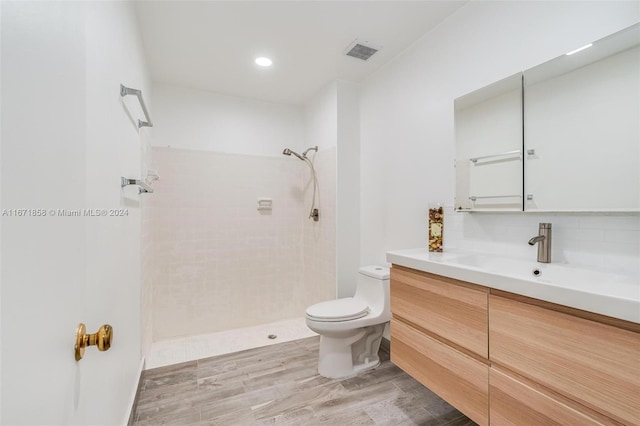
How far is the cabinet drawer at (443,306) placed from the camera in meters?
1.20

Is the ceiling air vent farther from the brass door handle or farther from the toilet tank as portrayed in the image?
the brass door handle

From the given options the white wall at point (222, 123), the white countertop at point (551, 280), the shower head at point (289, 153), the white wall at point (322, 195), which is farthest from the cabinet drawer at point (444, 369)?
the white wall at point (222, 123)

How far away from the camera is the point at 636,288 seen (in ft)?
3.18

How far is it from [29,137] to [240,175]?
253 centimetres

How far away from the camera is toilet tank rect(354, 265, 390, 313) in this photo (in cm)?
218

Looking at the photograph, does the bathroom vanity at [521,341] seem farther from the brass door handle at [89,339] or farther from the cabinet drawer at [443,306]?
the brass door handle at [89,339]

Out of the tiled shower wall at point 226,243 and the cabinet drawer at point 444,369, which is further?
the tiled shower wall at point 226,243

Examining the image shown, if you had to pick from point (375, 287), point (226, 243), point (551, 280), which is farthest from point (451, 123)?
point (226, 243)

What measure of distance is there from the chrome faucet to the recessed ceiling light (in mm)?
2153

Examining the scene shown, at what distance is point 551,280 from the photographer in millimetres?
1118

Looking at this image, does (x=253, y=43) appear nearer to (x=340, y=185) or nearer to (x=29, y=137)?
(x=340, y=185)

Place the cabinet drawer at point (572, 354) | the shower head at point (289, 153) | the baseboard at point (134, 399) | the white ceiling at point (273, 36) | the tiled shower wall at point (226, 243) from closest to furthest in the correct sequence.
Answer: the cabinet drawer at point (572, 354) → the baseboard at point (134, 399) → the white ceiling at point (273, 36) → the tiled shower wall at point (226, 243) → the shower head at point (289, 153)

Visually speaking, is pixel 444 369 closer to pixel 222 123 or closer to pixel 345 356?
pixel 345 356

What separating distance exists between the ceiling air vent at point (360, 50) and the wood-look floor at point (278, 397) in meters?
2.38
